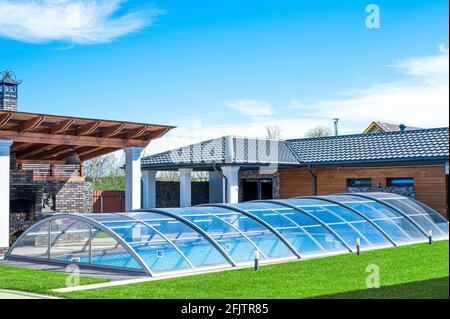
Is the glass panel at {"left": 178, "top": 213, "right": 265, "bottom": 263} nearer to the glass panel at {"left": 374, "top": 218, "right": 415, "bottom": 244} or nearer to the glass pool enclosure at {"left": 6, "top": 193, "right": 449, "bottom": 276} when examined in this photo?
the glass pool enclosure at {"left": 6, "top": 193, "right": 449, "bottom": 276}

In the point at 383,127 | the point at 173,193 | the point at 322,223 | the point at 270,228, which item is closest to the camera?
the point at 270,228

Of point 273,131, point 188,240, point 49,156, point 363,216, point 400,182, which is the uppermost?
point 273,131

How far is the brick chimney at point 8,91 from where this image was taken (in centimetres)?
2356

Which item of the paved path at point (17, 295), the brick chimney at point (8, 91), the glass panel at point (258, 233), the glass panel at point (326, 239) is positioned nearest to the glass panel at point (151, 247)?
the glass panel at point (258, 233)

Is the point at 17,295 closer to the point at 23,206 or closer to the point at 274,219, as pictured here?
the point at 274,219

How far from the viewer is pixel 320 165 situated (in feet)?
89.7

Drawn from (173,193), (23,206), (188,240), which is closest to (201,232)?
(188,240)

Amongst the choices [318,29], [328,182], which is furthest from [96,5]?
[328,182]

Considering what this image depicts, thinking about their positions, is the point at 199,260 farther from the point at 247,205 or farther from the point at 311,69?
the point at 311,69

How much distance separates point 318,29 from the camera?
65.8 ft

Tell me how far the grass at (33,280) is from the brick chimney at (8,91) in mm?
11171

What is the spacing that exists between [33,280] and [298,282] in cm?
530

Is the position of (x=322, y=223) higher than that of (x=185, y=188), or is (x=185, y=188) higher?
(x=185, y=188)

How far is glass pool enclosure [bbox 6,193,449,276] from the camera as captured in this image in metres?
13.7
